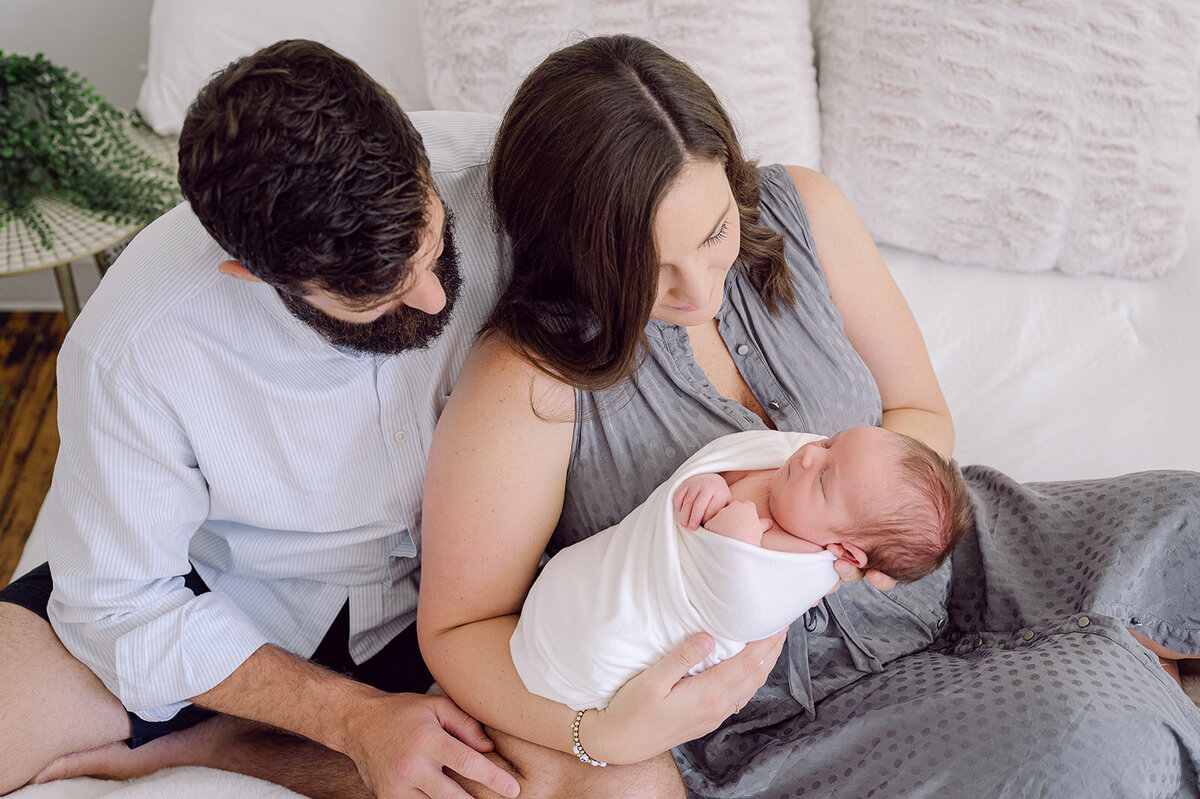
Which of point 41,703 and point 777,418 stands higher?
point 777,418

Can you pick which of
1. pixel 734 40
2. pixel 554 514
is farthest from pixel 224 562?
pixel 734 40

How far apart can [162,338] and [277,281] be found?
28cm

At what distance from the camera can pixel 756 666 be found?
120cm

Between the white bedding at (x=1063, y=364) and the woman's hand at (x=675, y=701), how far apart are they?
755mm

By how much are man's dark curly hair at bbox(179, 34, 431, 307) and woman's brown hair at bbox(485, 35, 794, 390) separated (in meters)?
0.20

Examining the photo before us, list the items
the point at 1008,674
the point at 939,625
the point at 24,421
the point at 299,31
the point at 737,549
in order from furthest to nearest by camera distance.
→ 1. the point at 24,421
2. the point at 299,31
3. the point at 939,625
4. the point at 1008,674
5. the point at 737,549

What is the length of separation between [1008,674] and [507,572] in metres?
0.67

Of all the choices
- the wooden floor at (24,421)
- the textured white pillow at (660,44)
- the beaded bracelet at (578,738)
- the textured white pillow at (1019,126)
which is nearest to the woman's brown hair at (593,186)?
the beaded bracelet at (578,738)

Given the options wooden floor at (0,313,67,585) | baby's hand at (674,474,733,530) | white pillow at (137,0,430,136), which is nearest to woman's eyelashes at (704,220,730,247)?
baby's hand at (674,474,733,530)

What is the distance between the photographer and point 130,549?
1256mm

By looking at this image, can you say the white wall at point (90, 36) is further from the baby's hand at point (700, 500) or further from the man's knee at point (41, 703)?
the baby's hand at point (700, 500)

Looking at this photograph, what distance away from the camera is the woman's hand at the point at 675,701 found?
116 cm

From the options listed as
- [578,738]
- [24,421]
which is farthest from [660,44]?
[24,421]

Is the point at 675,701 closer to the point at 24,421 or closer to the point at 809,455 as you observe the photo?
the point at 809,455
